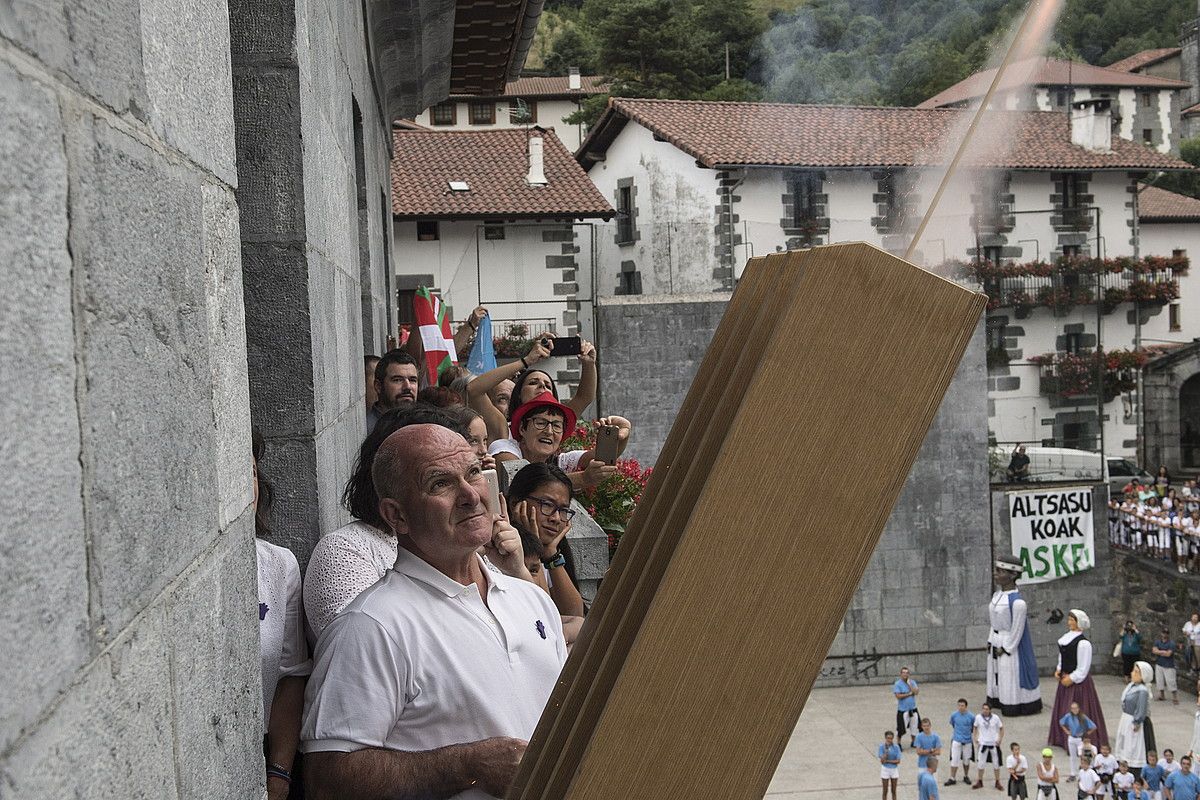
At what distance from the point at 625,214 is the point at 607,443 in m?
25.3

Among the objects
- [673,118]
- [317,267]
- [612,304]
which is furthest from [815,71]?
[673,118]

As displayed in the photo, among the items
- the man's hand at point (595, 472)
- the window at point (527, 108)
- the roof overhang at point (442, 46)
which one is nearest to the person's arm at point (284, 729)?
the man's hand at point (595, 472)

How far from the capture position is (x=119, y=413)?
107cm

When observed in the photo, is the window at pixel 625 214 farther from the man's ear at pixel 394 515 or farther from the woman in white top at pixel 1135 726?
the man's ear at pixel 394 515

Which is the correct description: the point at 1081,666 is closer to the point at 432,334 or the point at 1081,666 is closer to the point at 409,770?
the point at 432,334

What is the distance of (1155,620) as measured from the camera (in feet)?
74.1

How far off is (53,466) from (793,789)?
1681 cm

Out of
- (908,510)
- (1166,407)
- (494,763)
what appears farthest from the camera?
(1166,407)

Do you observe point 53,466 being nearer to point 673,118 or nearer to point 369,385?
point 369,385

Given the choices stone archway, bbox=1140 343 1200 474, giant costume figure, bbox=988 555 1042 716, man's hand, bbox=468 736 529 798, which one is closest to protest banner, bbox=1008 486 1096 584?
giant costume figure, bbox=988 555 1042 716

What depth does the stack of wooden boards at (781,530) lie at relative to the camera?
1.26 m

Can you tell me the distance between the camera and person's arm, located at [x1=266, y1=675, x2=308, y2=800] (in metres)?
2.52

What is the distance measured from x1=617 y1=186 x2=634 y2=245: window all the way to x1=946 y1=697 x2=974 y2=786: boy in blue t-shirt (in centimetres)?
1514

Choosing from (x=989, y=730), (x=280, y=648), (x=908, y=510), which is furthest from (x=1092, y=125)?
(x=280, y=648)
